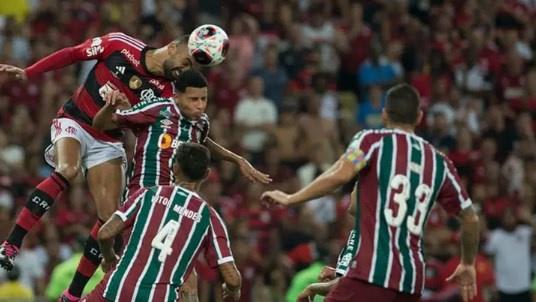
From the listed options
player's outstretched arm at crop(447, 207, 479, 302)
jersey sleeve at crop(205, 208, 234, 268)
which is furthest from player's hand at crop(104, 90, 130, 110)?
player's outstretched arm at crop(447, 207, 479, 302)

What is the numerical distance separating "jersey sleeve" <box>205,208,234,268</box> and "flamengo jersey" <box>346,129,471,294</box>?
0.84 meters

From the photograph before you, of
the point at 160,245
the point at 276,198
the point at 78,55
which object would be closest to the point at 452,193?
the point at 276,198

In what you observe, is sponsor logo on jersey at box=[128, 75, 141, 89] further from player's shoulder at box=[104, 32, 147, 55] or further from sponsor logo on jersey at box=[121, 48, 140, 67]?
player's shoulder at box=[104, 32, 147, 55]

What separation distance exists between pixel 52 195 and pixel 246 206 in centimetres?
782

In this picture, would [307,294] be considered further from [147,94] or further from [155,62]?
[155,62]

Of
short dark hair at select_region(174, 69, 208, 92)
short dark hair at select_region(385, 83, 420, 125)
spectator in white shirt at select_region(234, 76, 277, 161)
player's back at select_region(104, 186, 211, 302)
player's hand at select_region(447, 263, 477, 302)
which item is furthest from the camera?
spectator in white shirt at select_region(234, 76, 277, 161)

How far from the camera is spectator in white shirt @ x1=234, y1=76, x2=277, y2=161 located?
2075 centimetres

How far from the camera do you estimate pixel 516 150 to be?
74.4ft

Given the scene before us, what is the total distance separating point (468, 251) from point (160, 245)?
203 cm

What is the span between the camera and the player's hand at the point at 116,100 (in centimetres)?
1127

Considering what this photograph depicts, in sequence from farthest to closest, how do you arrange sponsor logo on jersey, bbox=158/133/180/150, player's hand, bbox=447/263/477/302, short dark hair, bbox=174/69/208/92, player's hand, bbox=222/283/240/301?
sponsor logo on jersey, bbox=158/133/180/150
short dark hair, bbox=174/69/208/92
player's hand, bbox=222/283/240/301
player's hand, bbox=447/263/477/302

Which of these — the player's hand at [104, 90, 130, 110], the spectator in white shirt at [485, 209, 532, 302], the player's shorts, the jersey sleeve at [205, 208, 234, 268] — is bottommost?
the spectator in white shirt at [485, 209, 532, 302]

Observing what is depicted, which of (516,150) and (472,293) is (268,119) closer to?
(516,150)

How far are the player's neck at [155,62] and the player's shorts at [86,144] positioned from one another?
754mm
